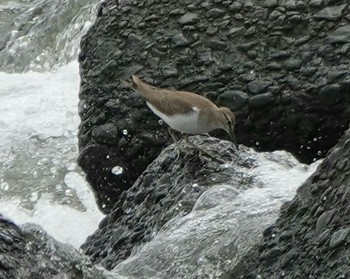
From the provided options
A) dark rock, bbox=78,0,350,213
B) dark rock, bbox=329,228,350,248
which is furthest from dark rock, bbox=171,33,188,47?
dark rock, bbox=329,228,350,248

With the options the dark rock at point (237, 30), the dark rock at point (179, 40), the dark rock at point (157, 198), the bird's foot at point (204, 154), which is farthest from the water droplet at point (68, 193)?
the bird's foot at point (204, 154)

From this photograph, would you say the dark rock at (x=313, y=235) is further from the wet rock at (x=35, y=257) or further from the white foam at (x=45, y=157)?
the white foam at (x=45, y=157)

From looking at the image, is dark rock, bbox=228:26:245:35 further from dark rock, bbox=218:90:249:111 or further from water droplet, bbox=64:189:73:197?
water droplet, bbox=64:189:73:197

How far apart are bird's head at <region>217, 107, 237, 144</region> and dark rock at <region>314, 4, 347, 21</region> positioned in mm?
984

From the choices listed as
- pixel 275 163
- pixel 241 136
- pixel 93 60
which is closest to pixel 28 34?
pixel 93 60

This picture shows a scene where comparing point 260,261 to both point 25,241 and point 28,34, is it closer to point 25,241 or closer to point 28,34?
point 25,241

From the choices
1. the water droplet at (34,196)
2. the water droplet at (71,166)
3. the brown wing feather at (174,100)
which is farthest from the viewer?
the water droplet at (71,166)

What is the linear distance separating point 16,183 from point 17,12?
411cm

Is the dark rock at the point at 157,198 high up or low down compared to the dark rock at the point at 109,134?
up

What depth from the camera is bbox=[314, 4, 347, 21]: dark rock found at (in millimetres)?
8273

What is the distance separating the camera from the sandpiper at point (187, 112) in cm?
765

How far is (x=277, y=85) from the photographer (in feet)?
26.8

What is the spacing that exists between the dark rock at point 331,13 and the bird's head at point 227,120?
98 cm

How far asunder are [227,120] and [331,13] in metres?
1.17
